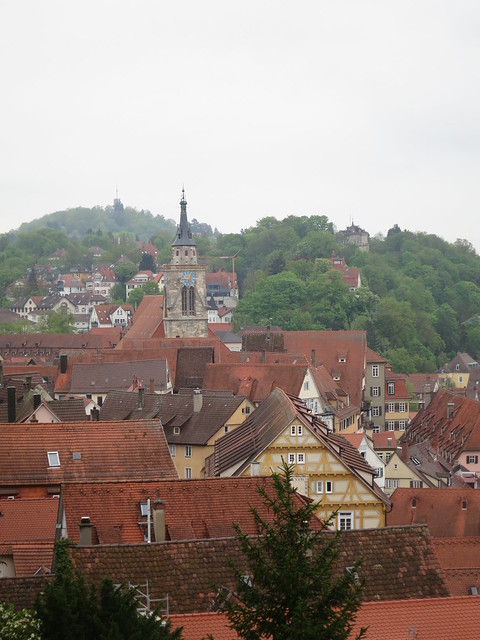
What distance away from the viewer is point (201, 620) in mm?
19375

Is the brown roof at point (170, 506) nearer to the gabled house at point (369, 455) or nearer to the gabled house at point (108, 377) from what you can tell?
the gabled house at point (369, 455)

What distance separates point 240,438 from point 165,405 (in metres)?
9.03

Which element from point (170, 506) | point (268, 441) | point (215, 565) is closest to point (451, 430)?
point (268, 441)

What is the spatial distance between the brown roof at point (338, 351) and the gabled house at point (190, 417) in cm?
2141

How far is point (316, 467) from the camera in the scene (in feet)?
125

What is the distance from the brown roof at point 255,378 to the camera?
59.2 meters

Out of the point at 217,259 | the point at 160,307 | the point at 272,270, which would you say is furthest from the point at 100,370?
the point at 217,259

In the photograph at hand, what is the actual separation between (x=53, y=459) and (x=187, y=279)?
218ft

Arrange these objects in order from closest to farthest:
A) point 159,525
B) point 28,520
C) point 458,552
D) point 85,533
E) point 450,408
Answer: point 85,533 < point 159,525 < point 28,520 < point 458,552 < point 450,408

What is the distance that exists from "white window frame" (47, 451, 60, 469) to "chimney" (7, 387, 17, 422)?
1097 cm

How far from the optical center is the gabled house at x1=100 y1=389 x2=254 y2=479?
47.7 m

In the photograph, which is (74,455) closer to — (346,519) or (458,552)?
(346,519)

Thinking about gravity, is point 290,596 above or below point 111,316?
above

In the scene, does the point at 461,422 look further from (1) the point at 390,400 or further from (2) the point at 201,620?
(2) the point at 201,620
